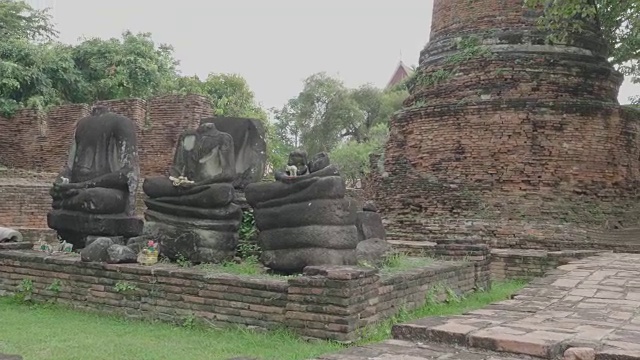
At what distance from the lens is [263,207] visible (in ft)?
18.5

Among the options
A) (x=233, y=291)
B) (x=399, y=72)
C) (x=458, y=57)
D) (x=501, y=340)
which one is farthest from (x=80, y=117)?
(x=399, y=72)

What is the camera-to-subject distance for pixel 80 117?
16359 millimetres

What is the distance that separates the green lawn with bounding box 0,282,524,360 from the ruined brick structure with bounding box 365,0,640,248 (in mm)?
5231

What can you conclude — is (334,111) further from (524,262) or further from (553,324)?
(553,324)

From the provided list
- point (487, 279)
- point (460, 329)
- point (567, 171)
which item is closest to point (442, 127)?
point (567, 171)

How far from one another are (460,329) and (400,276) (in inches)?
71.8

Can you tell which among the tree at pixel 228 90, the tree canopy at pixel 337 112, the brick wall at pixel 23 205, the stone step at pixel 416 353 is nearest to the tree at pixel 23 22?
the tree at pixel 228 90

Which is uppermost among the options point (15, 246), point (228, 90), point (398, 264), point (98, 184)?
point (228, 90)

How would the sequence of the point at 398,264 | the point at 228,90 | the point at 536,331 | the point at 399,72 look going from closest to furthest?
the point at 536,331 < the point at 398,264 < the point at 228,90 < the point at 399,72

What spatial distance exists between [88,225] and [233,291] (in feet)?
7.90

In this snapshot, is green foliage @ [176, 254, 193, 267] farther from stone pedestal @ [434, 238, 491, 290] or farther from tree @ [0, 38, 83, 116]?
tree @ [0, 38, 83, 116]

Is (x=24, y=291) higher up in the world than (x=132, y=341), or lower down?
higher up

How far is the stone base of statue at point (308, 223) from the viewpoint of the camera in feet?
17.3

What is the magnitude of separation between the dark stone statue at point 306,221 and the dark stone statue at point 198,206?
47 cm
